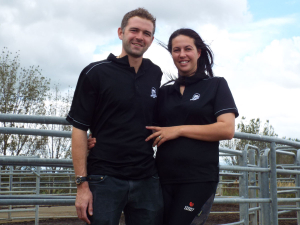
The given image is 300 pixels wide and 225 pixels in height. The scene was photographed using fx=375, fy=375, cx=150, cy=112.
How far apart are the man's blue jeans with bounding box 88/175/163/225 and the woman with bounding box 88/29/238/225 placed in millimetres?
91

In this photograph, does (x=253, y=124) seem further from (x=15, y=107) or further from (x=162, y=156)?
(x=162, y=156)

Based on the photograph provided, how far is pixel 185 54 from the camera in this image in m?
2.39

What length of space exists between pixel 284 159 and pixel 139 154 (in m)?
20.1

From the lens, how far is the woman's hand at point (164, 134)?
2178mm

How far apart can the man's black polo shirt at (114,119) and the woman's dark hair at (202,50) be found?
0.49 meters

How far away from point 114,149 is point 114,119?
0.17 meters

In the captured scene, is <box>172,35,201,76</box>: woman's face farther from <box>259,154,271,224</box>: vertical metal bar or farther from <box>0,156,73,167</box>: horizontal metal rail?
<box>259,154,271,224</box>: vertical metal bar

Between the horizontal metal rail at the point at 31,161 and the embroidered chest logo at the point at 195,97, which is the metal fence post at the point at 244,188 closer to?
the embroidered chest logo at the point at 195,97

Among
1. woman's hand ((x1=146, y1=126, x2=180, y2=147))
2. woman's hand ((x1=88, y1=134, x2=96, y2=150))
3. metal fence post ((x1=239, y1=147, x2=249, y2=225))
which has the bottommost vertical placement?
metal fence post ((x1=239, y1=147, x2=249, y2=225))

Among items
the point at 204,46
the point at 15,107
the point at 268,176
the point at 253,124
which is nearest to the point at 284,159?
the point at 253,124

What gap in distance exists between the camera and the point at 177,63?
244 cm

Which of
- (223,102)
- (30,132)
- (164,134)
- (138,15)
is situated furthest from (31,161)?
(223,102)

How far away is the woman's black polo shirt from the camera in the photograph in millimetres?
2160

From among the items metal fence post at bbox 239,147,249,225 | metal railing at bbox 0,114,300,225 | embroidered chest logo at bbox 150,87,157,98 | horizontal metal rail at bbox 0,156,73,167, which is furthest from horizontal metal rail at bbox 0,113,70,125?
metal fence post at bbox 239,147,249,225
